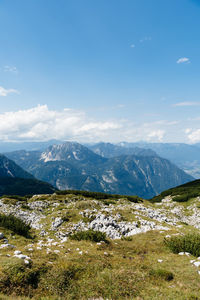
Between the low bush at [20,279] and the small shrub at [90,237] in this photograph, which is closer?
the low bush at [20,279]

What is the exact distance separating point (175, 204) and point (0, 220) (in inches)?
1919

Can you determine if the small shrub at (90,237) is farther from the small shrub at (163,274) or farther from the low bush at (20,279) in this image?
the low bush at (20,279)

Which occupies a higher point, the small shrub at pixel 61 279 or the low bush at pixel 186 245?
the small shrub at pixel 61 279

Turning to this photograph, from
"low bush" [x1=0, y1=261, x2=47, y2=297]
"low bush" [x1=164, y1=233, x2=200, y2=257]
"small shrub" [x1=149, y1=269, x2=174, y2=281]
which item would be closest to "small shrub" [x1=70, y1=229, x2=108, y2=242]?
"low bush" [x1=164, y1=233, x2=200, y2=257]

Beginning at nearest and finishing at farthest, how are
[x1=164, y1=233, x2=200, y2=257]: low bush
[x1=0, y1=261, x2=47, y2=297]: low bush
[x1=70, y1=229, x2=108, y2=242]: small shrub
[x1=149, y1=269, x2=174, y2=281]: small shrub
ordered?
[x1=0, y1=261, x2=47, y2=297]: low bush → [x1=149, y1=269, x2=174, y2=281]: small shrub → [x1=164, y1=233, x2=200, y2=257]: low bush → [x1=70, y1=229, x2=108, y2=242]: small shrub

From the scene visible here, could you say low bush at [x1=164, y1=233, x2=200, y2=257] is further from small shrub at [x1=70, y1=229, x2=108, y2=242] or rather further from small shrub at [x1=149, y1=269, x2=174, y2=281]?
small shrub at [x1=70, y1=229, x2=108, y2=242]

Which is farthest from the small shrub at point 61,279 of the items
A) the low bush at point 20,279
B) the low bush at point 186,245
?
the low bush at point 186,245

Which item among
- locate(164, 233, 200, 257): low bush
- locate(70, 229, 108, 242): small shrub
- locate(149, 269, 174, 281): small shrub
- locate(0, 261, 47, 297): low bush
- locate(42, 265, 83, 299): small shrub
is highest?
locate(0, 261, 47, 297): low bush

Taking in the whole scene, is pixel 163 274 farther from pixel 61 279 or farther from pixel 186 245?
pixel 61 279

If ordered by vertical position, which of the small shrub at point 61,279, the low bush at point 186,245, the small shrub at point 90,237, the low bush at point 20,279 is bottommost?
the small shrub at point 90,237

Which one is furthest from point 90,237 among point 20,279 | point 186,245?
point 20,279

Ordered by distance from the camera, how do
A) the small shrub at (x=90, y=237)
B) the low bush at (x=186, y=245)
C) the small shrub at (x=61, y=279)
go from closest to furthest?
the small shrub at (x=61, y=279)
the low bush at (x=186, y=245)
the small shrub at (x=90, y=237)

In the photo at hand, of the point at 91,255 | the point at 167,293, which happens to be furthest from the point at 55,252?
the point at 167,293

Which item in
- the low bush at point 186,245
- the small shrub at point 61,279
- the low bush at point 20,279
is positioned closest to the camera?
the low bush at point 20,279
